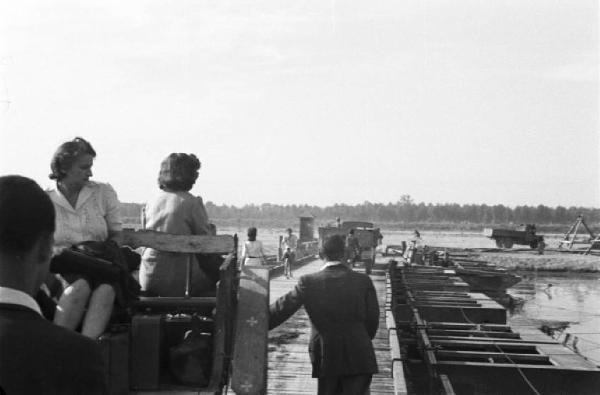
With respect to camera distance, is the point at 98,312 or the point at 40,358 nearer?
the point at 40,358

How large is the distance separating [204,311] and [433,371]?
494cm

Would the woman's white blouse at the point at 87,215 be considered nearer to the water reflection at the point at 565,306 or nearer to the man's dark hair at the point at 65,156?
the man's dark hair at the point at 65,156

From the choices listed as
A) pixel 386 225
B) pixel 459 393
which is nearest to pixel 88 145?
pixel 459 393

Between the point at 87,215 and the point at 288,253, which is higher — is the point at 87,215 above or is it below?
above

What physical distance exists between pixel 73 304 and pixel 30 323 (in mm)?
2175

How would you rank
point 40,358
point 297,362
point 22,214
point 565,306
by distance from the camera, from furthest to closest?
point 565,306
point 297,362
point 22,214
point 40,358

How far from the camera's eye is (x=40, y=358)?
1.59 meters

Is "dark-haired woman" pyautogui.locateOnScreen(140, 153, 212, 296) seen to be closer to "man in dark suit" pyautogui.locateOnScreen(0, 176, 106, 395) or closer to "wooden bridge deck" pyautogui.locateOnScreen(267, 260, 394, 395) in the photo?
"man in dark suit" pyautogui.locateOnScreen(0, 176, 106, 395)

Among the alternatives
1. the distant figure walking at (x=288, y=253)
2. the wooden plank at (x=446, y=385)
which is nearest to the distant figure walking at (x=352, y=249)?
the distant figure walking at (x=288, y=253)

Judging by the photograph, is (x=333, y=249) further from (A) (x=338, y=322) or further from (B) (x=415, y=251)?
(B) (x=415, y=251)

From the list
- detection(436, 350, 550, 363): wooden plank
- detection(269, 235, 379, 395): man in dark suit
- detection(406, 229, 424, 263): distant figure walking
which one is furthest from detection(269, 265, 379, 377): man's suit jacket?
detection(406, 229, 424, 263): distant figure walking

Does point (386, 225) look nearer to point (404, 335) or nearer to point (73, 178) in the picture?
point (404, 335)

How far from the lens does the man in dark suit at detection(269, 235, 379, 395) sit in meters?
4.77

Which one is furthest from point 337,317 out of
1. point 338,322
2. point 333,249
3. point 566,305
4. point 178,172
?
point 566,305
